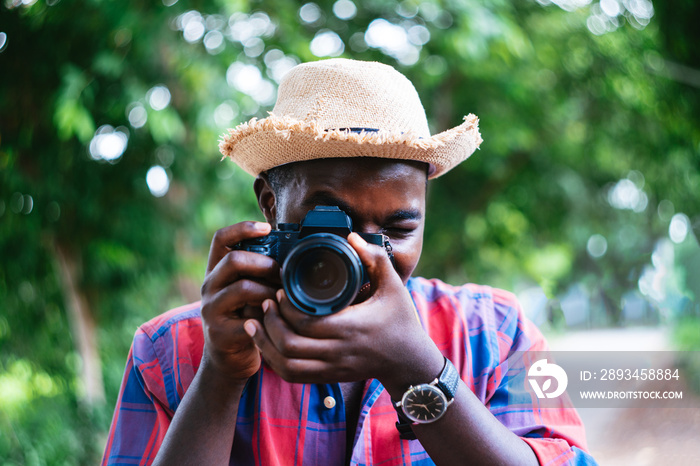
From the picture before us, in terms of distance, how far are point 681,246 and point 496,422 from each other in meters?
4.04

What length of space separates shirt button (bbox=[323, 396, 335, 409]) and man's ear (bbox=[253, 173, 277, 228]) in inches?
21.7

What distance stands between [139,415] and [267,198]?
29.2 inches

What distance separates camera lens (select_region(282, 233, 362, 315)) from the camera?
1.16 metres

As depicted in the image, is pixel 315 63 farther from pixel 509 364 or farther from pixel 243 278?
pixel 509 364

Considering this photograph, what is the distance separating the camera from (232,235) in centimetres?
135

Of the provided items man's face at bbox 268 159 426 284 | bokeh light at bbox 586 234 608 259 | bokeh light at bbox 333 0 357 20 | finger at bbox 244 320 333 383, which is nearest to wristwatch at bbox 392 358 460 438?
finger at bbox 244 320 333 383

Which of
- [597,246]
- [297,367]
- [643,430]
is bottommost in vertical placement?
[597,246]

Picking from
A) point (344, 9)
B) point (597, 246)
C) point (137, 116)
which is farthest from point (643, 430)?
point (597, 246)

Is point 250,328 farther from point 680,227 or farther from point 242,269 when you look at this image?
point 680,227

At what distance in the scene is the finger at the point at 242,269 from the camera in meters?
1.27

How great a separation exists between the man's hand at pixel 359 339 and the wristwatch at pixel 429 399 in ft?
0.06

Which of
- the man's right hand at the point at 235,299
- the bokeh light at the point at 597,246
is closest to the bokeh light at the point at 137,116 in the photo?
the man's right hand at the point at 235,299

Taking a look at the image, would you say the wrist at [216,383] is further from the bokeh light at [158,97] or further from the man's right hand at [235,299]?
the bokeh light at [158,97]

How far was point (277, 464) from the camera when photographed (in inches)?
56.9
